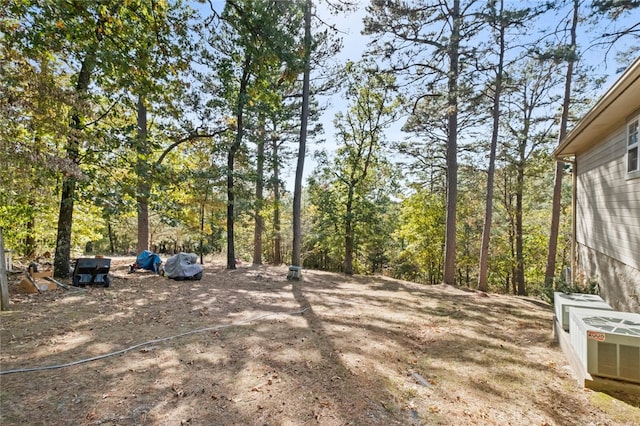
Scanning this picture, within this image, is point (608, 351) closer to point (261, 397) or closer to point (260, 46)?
point (261, 397)

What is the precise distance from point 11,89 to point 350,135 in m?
11.1

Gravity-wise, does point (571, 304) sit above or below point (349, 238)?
below

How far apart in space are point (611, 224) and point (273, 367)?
21.4ft

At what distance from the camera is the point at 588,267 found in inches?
270

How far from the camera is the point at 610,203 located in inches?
216

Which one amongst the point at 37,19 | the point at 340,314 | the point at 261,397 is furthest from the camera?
the point at 340,314

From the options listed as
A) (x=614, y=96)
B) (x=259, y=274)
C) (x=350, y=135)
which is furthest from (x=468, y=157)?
(x=259, y=274)

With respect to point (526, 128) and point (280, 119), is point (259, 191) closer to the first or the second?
point (280, 119)

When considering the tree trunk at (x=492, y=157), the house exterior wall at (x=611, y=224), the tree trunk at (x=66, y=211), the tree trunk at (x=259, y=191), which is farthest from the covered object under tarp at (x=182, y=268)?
the house exterior wall at (x=611, y=224)

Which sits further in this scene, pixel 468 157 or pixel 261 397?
pixel 468 157

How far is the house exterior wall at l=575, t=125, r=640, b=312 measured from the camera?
181 inches

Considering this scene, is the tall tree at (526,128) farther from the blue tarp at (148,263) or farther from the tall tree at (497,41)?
the blue tarp at (148,263)

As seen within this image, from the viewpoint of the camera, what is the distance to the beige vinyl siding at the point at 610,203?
15.1ft

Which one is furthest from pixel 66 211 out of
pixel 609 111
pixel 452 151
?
pixel 609 111
